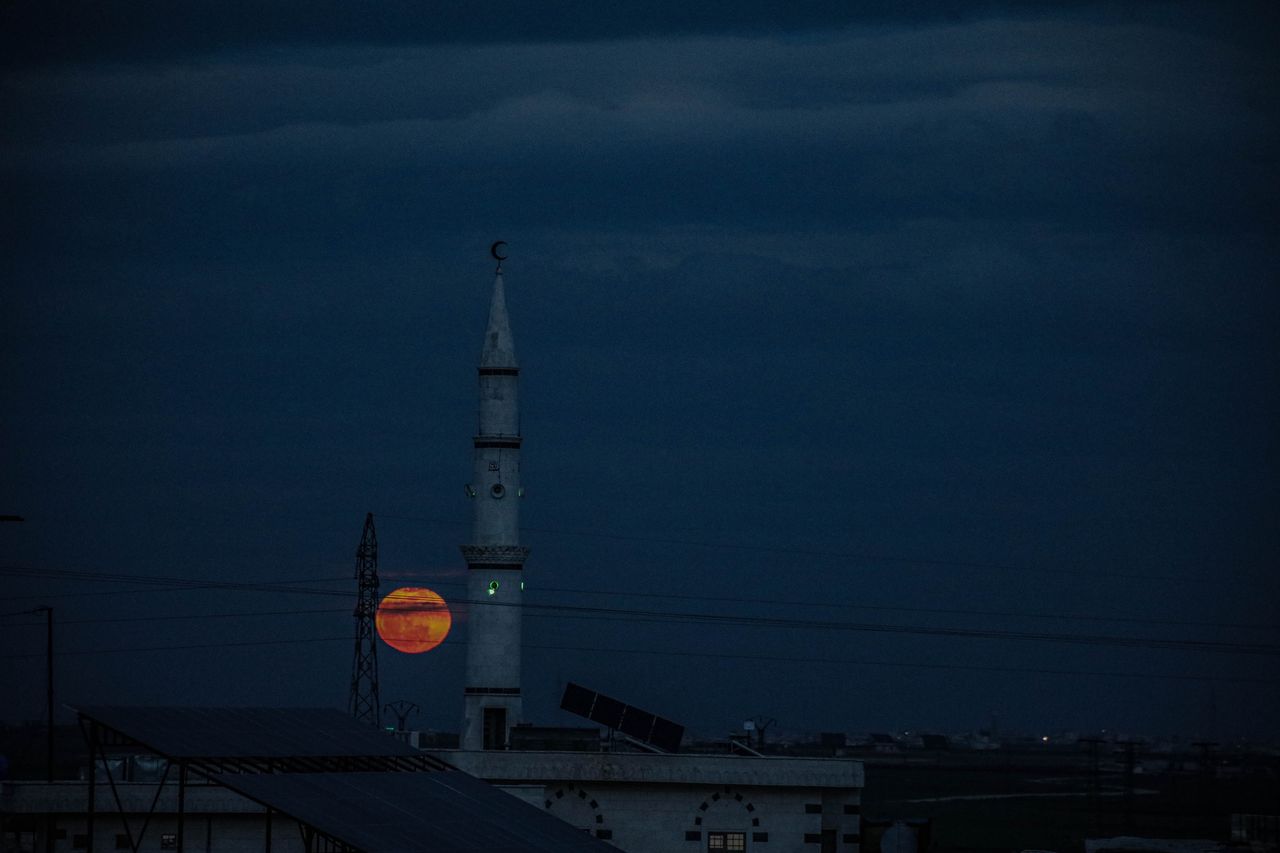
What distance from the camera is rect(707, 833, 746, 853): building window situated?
91.1m

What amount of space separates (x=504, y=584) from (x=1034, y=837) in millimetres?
108338

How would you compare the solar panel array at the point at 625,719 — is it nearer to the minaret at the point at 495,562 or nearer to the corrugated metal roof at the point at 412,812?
the minaret at the point at 495,562

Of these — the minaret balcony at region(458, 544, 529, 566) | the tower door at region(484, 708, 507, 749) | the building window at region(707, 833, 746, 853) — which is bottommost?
the building window at region(707, 833, 746, 853)

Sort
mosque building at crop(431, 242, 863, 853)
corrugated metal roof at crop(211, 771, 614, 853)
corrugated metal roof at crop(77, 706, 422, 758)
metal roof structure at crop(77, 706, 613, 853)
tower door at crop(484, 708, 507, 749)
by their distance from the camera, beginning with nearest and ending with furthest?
corrugated metal roof at crop(211, 771, 614, 853), metal roof structure at crop(77, 706, 613, 853), corrugated metal roof at crop(77, 706, 422, 758), mosque building at crop(431, 242, 863, 853), tower door at crop(484, 708, 507, 749)

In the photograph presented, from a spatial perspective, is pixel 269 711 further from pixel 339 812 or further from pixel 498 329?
pixel 498 329

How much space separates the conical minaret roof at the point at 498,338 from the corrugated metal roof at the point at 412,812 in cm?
4163

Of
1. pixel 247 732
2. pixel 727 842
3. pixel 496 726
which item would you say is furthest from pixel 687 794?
pixel 247 732

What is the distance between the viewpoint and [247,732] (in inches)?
2360

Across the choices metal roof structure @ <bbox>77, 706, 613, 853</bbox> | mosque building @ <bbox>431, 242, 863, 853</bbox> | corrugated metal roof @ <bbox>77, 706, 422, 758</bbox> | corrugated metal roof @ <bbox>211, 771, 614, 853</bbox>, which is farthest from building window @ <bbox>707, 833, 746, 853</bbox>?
corrugated metal roof @ <bbox>77, 706, 422, 758</bbox>

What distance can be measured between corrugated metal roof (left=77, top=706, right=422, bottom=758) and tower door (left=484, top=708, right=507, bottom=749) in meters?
33.8

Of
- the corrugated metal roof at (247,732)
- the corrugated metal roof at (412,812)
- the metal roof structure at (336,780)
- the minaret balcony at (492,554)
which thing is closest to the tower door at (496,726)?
the minaret balcony at (492,554)

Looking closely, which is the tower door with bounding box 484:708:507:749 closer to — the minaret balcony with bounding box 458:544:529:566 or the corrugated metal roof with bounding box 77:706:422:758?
the minaret balcony with bounding box 458:544:529:566

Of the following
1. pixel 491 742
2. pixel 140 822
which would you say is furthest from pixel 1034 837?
pixel 140 822

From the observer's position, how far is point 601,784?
91500 mm
